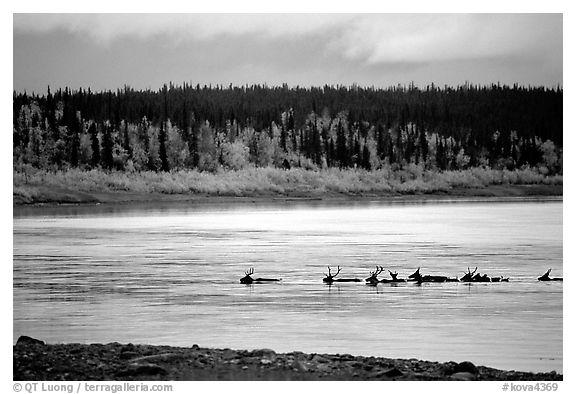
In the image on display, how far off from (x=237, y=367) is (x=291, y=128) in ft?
23.7

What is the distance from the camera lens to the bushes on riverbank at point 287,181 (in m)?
13.7

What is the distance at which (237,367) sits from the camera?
26.1ft

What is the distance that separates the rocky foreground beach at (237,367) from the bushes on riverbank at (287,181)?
484 cm

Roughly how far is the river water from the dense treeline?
0.75 m

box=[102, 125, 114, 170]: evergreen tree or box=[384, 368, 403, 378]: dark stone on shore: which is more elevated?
box=[102, 125, 114, 170]: evergreen tree

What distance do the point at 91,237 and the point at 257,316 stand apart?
457 cm

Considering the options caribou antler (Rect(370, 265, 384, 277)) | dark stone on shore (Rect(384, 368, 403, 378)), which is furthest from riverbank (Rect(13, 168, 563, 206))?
dark stone on shore (Rect(384, 368, 403, 378))

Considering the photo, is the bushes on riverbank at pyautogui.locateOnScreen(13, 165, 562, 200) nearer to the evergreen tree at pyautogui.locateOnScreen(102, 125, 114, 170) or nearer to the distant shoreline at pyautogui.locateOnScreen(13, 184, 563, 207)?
the distant shoreline at pyautogui.locateOnScreen(13, 184, 563, 207)

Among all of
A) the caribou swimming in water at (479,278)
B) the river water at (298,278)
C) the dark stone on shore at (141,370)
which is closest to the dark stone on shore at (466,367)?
the river water at (298,278)

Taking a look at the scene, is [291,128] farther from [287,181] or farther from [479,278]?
[479,278]

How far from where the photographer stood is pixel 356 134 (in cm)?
1434

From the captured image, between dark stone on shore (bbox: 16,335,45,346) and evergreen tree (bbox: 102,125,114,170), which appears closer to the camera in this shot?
dark stone on shore (bbox: 16,335,45,346)

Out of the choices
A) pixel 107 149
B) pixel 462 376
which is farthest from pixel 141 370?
pixel 107 149

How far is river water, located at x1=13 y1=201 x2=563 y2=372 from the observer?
9.20m
